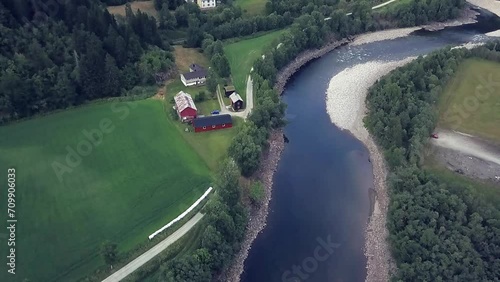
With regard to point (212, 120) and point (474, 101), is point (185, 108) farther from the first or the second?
point (474, 101)

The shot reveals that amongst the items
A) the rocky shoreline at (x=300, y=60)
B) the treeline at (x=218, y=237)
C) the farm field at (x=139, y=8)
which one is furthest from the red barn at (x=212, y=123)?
the farm field at (x=139, y=8)

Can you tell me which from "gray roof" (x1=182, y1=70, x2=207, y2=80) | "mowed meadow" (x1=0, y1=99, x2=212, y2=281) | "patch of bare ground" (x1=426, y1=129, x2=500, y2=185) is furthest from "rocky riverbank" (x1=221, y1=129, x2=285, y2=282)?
"patch of bare ground" (x1=426, y1=129, x2=500, y2=185)

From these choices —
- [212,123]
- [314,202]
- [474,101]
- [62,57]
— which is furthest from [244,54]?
[474,101]

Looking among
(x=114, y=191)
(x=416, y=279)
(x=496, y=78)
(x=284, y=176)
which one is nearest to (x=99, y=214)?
(x=114, y=191)

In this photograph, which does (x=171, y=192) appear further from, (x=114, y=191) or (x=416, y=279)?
(x=416, y=279)

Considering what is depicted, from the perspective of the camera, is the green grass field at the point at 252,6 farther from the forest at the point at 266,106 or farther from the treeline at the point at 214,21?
the forest at the point at 266,106

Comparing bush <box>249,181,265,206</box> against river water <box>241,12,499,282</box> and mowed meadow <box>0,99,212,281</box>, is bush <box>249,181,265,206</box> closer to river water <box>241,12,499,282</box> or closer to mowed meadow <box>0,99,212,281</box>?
river water <box>241,12,499,282</box>
